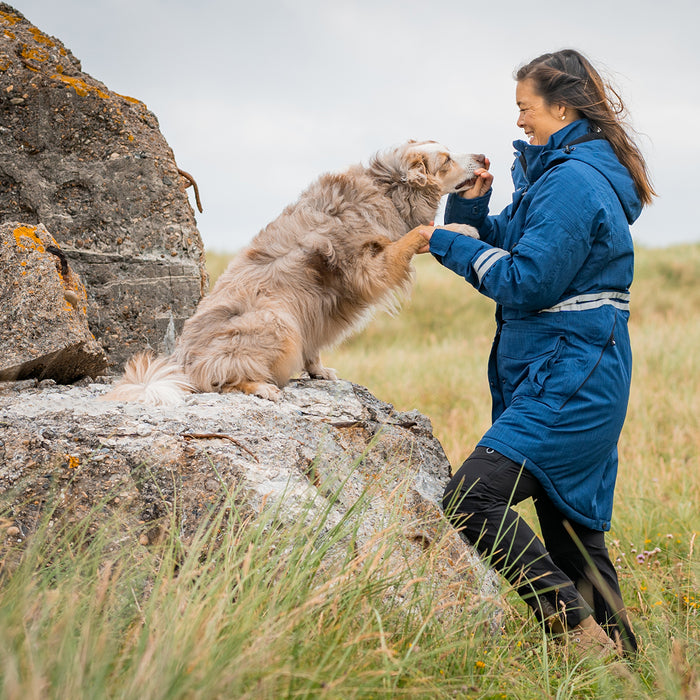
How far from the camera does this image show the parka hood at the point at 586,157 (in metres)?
3.41

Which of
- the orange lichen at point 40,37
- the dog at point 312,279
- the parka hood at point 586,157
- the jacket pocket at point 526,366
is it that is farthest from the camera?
the orange lichen at point 40,37

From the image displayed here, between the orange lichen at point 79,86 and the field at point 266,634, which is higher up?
the orange lichen at point 79,86

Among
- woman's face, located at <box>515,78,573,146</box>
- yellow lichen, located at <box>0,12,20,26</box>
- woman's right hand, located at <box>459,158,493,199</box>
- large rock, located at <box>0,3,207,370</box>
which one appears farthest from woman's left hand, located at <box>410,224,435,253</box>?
yellow lichen, located at <box>0,12,20,26</box>

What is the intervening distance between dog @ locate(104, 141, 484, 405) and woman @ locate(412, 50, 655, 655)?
63 cm

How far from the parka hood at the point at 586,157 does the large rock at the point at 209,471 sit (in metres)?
1.56

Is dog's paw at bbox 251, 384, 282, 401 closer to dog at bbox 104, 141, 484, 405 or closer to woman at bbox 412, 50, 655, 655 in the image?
dog at bbox 104, 141, 484, 405

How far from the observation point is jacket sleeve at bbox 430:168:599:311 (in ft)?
10.4

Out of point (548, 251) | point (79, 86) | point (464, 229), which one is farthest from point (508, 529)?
point (79, 86)

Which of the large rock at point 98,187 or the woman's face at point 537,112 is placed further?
the large rock at point 98,187

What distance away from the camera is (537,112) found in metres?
3.57

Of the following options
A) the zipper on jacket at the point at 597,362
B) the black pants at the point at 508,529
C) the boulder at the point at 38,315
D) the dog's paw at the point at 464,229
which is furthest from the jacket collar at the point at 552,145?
the boulder at the point at 38,315

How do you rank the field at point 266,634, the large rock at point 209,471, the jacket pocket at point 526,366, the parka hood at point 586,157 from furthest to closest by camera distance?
the parka hood at point 586,157, the jacket pocket at point 526,366, the large rock at point 209,471, the field at point 266,634

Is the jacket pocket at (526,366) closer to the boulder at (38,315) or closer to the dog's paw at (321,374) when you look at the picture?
the dog's paw at (321,374)

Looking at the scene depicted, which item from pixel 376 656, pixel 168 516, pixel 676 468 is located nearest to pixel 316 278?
pixel 168 516
